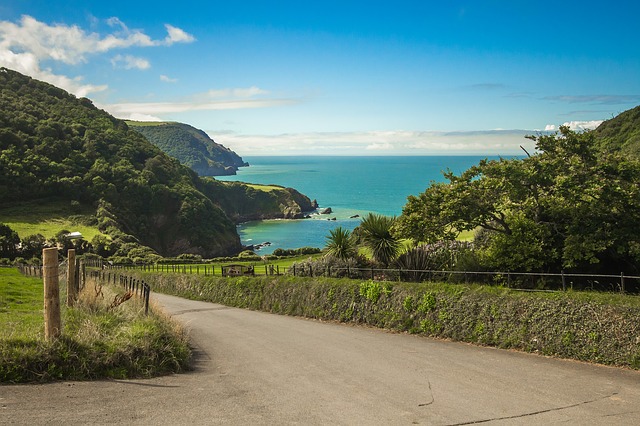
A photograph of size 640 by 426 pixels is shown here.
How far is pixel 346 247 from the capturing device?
24.7m

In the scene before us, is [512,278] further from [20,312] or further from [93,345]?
[20,312]

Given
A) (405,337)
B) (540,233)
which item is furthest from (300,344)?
(540,233)

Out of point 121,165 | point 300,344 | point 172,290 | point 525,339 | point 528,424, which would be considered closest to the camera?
point 528,424

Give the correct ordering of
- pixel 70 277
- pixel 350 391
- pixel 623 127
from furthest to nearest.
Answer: pixel 623 127 < pixel 70 277 < pixel 350 391

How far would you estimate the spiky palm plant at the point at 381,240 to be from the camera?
2250cm

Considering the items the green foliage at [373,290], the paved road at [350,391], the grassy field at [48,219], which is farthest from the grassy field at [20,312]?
the grassy field at [48,219]

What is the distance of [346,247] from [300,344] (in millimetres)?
10310

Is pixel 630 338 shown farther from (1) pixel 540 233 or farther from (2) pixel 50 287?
(2) pixel 50 287

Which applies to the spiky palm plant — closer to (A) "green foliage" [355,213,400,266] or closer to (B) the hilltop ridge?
(A) "green foliage" [355,213,400,266]

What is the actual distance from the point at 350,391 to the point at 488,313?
20.3ft

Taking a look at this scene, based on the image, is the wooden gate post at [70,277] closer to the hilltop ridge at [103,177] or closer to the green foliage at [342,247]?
the green foliage at [342,247]

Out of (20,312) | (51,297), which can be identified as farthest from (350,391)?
(20,312)

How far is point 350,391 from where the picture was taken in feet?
31.9

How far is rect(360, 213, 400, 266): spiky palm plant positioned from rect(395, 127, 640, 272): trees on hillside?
1.72 metres
